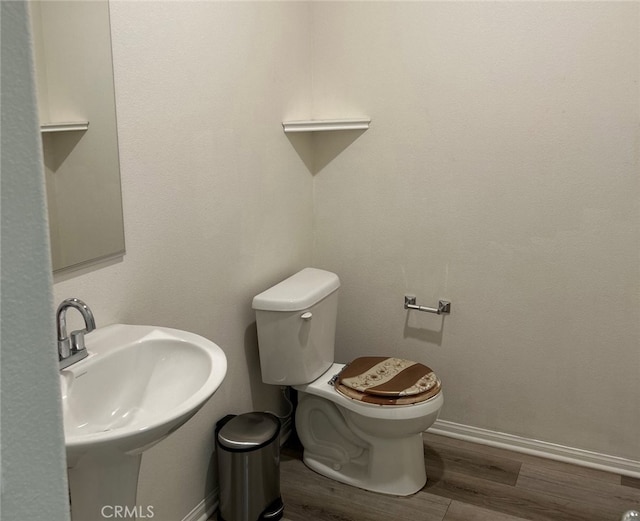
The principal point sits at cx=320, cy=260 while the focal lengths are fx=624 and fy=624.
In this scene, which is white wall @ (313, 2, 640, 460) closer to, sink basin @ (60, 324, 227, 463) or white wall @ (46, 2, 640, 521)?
white wall @ (46, 2, 640, 521)

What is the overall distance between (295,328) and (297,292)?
0.45 ft

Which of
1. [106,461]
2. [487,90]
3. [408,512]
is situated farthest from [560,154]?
[106,461]

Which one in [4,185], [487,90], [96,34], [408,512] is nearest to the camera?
[4,185]

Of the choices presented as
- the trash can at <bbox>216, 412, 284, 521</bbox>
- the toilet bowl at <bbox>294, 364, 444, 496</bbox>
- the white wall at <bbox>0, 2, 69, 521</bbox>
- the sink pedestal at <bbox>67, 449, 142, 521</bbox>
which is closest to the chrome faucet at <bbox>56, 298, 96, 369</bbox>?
the sink pedestal at <bbox>67, 449, 142, 521</bbox>

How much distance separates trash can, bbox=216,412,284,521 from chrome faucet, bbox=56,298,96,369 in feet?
2.61

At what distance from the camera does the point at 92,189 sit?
5.54 ft

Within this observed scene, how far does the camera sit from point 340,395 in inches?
94.6

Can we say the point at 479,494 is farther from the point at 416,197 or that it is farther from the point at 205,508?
the point at 416,197

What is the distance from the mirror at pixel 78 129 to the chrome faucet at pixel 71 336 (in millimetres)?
172

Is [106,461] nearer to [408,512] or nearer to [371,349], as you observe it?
[408,512]

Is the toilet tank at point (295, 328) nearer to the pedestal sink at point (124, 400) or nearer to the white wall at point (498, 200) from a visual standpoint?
the white wall at point (498, 200)

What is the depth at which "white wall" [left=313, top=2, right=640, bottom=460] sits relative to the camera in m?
2.36

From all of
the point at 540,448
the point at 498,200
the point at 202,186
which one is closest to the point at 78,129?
the point at 202,186

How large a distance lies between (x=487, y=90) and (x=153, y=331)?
1622 mm
